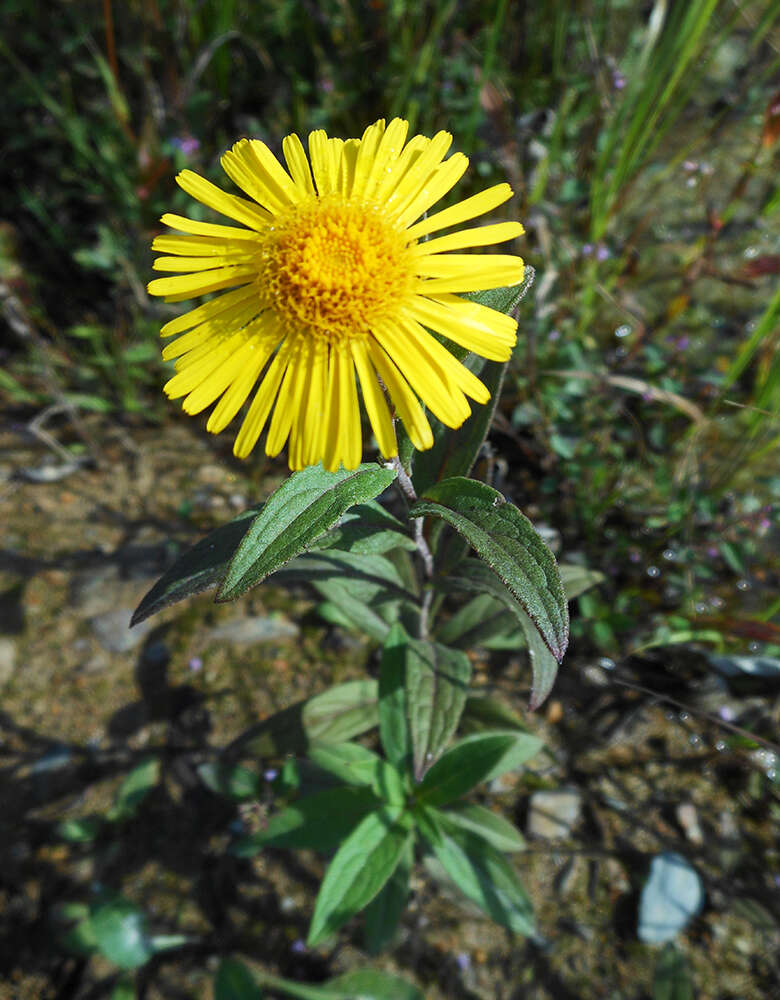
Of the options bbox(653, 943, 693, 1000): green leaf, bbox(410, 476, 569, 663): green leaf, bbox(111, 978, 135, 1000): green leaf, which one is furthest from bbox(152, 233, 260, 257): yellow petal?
bbox(653, 943, 693, 1000): green leaf

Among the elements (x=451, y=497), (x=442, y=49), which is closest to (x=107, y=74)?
(x=442, y=49)

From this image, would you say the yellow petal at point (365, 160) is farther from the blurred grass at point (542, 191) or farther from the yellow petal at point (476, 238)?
the blurred grass at point (542, 191)

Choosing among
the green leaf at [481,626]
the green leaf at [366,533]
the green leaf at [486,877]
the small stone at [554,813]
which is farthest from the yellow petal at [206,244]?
the small stone at [554,813]

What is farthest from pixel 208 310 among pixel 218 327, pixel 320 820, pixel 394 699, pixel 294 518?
pixel 320 820

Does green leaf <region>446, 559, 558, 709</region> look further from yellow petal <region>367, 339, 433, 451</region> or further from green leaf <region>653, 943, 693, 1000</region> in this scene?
green leaf <region>653, 943, 693, 1000</region>

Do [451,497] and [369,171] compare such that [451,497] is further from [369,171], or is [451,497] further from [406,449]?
[369,171]

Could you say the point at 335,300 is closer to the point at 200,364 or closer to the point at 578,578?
the point at 200,364

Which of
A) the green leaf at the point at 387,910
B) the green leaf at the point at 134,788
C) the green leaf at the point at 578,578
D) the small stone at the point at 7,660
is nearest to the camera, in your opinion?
the green leaf at the point at 387,910
